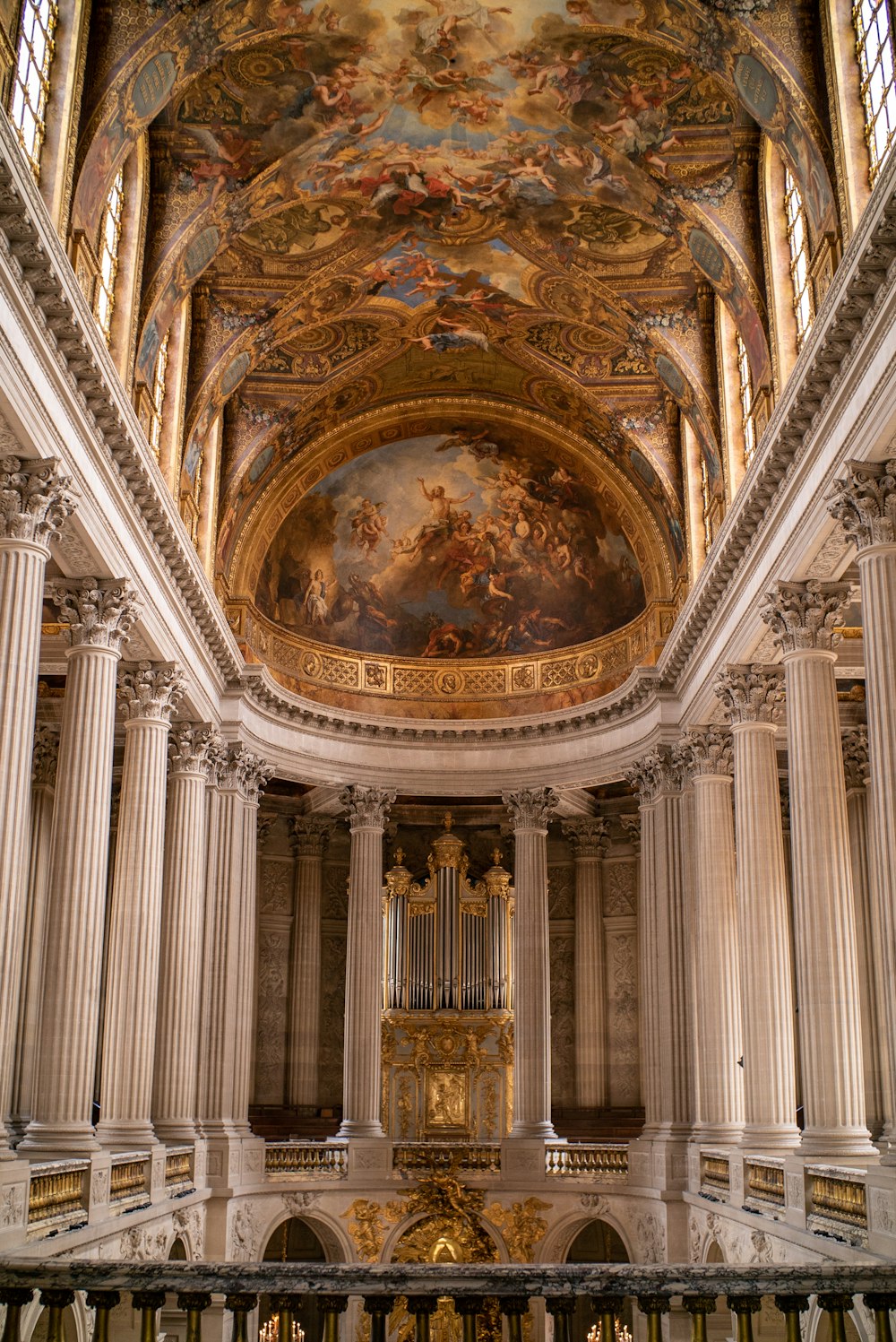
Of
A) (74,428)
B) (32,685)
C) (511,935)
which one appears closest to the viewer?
(32,685)

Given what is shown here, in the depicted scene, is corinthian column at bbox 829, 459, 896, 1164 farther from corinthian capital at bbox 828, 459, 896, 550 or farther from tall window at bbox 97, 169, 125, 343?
tall window at bbox 97, 169, 125, 343

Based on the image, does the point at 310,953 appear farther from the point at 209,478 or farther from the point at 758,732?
the point at 758,732

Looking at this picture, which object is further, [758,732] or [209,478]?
[209,478]

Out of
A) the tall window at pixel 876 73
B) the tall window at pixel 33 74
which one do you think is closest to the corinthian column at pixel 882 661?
the tall window at pixel 876 73

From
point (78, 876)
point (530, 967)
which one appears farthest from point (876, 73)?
point (530, 967)

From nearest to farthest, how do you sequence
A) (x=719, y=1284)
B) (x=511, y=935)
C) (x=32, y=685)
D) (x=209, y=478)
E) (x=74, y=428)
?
(x=719, y=1284) < (x=32, y=685) < (x=74, y=428) < (x=209, y=478) < (x=511, y=935)

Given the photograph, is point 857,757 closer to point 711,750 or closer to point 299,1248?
point 711,750

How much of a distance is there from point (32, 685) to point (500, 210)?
46.1ft

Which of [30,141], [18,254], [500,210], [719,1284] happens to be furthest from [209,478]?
[719,1284]

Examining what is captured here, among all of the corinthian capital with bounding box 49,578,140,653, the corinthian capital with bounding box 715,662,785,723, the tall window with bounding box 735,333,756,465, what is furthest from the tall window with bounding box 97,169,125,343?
the corinthian capital with bounding box 715,662,785,723

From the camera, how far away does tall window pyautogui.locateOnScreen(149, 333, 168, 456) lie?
2577 cm

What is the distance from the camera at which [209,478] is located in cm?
3144

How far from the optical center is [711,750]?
29.7m

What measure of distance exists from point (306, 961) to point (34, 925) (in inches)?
339
